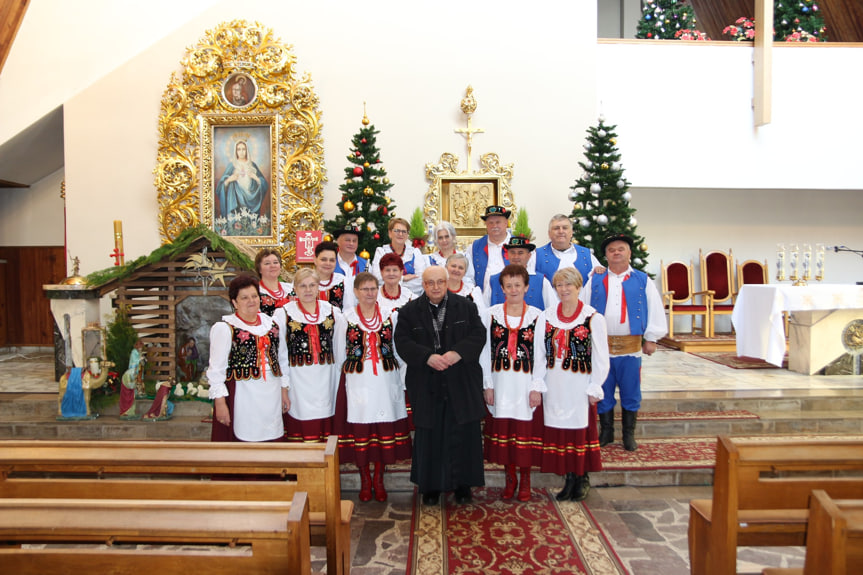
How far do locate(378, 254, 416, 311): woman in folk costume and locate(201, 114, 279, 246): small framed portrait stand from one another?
4208 millimetres

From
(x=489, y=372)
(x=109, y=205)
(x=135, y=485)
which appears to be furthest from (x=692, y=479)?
(x=109, y=205)

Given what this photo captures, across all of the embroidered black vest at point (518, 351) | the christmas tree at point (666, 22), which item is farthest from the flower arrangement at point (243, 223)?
the christmas tree at point (666, 22)

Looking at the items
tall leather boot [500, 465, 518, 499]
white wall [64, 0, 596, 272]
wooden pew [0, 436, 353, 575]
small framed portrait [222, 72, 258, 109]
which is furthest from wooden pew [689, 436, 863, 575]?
small framed portrait [222, 72, 258, 109]

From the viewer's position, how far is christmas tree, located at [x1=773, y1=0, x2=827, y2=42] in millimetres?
8602

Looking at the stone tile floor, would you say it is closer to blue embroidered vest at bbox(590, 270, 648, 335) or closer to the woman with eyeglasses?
blue embroidered vest at bbox(590, 270, 648, 335)

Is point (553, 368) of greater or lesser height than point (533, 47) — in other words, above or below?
below

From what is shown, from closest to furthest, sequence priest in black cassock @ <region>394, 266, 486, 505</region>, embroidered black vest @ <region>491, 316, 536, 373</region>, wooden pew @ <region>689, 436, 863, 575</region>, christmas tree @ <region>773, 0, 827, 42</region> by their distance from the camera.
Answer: wooden pew @ <region>689, 436, 863, 575</region>, priest in black cassock @ <region>394, 266, 486, 505</region>, embroidered black vest @ <region>491, 316, 536, 373</region>, christmas tree @ <region>773, 0, 827, 42</region>

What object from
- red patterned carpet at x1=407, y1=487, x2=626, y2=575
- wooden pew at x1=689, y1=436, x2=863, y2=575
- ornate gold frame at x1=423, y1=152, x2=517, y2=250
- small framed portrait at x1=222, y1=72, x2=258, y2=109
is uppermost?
small framed portrait at x1=222, y1=72, x2=258, y2=109

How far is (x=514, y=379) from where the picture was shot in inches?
142

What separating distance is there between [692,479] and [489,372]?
1.76 meters

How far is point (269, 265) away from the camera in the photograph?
3963 millimetres

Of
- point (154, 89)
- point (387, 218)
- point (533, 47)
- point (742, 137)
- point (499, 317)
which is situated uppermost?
point (533, 47)

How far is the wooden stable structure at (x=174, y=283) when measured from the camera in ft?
18.3

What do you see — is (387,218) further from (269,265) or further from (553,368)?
(553,368)
